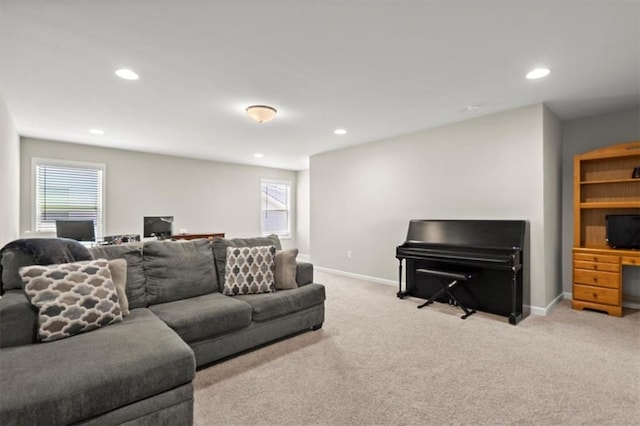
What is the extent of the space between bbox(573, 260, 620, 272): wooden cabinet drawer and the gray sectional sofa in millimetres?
3118

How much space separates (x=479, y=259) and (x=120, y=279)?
137 inches

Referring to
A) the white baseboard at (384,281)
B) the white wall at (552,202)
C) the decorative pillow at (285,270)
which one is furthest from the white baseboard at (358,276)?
the decorative pillow at (285,270)

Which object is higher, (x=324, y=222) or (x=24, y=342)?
(x=324, y=222)

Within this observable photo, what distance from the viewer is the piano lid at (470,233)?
3.57m

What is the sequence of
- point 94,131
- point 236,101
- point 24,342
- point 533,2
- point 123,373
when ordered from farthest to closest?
point 94,131 < point 236,101 < point 533,2 < point 24,342 < point 123,373

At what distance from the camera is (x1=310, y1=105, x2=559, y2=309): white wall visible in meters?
3.62

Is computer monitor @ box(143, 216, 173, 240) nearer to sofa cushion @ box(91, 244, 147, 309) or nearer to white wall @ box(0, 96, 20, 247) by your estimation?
white wall @ box(0, 96, 20, 247)

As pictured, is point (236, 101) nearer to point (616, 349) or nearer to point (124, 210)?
point (124, 210)

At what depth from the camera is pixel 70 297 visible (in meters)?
1.87

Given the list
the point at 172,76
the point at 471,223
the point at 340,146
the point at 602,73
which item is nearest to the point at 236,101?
the point at 172,76

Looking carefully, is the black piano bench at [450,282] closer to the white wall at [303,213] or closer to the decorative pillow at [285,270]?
the decorative pillow at [285,270]

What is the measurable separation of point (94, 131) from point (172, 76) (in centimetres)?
270

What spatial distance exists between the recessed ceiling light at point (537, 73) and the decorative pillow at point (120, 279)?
3774 millimetres

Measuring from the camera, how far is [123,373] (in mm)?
1467
